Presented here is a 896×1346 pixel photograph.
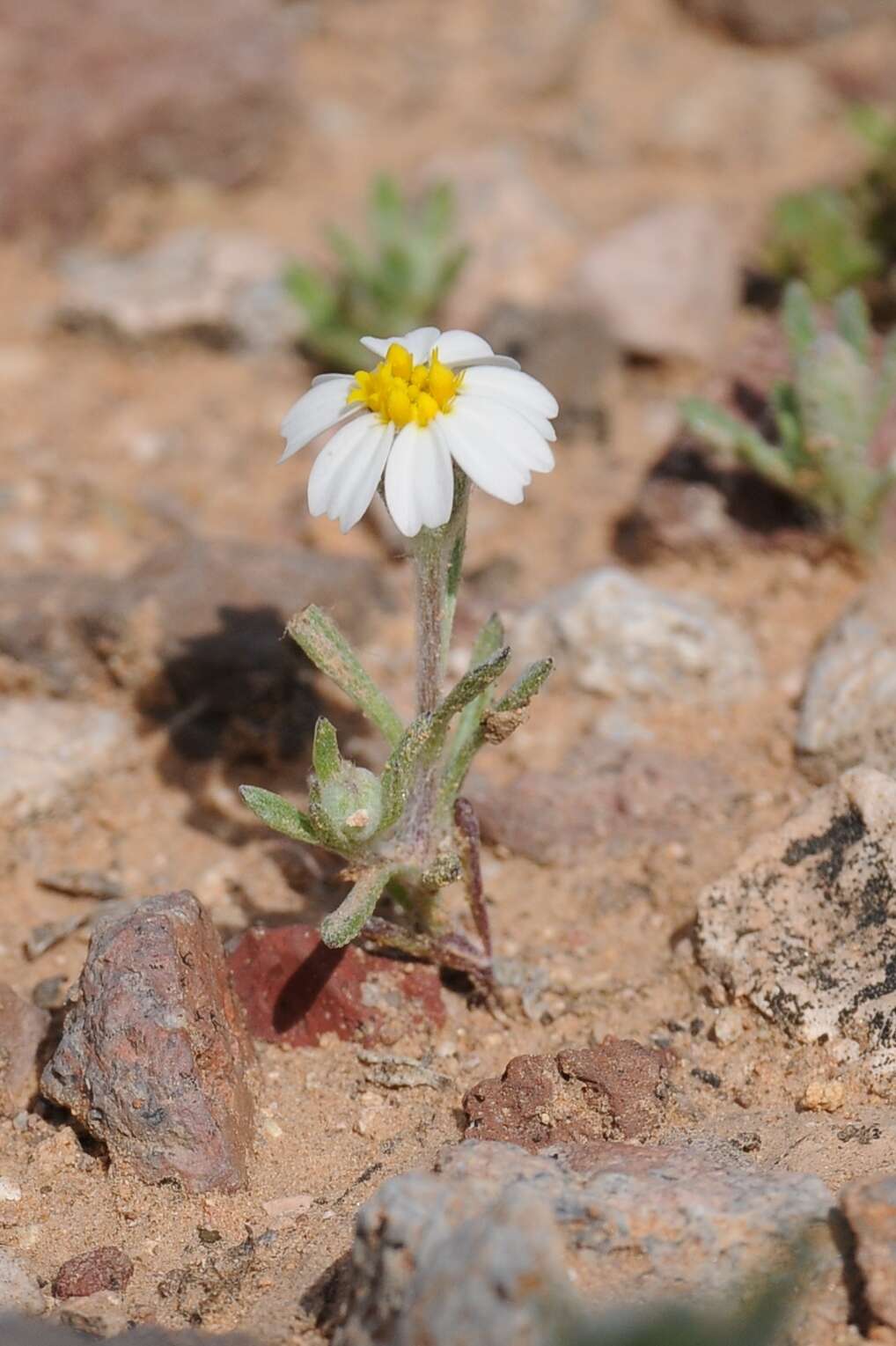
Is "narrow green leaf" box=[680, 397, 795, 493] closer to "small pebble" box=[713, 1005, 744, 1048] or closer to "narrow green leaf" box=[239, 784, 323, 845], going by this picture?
"small pebble" box=[713, 1005, 744, 1048]

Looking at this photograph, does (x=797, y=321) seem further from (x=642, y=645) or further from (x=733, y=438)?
(x=642, y=645)

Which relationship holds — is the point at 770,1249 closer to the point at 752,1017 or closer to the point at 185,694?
the point at 752,1017

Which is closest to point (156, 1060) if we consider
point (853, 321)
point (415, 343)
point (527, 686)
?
point (527, 686)

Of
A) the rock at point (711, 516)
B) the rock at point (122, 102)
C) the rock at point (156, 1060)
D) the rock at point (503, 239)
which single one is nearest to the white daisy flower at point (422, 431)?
the rock at point (156, 1060)

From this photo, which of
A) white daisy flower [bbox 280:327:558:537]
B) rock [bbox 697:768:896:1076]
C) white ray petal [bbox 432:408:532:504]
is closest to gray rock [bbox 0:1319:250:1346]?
rock [bbox 697:768:896:1076]

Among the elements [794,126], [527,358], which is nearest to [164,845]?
[527,358]
